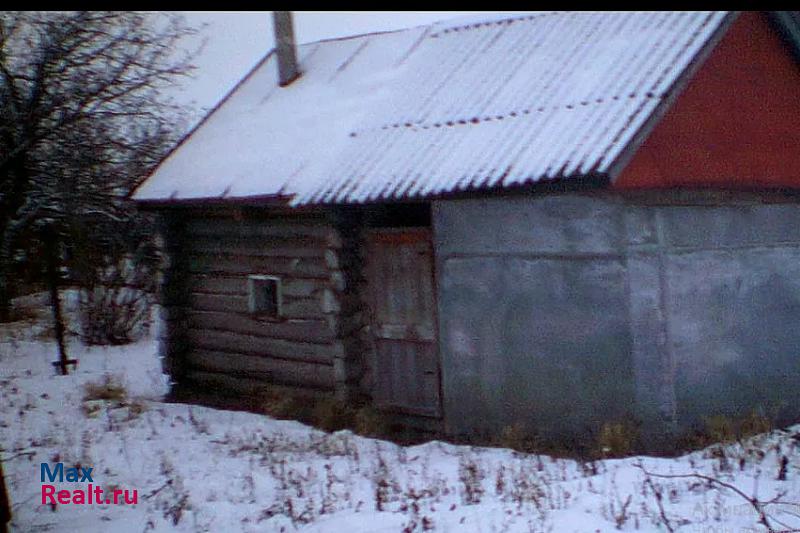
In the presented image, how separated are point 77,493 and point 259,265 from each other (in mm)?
5062

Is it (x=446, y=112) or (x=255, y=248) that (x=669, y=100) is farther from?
(x=255, y=248)

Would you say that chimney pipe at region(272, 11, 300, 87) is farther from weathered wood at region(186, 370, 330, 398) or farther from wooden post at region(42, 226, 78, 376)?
weathered wood at region(186, 370, 330, 398)

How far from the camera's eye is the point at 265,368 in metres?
11.7

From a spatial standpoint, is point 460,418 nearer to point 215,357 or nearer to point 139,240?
point 215,357

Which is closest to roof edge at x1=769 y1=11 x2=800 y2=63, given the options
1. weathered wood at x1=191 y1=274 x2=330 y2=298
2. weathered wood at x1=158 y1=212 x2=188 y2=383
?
weathered wood at x1=191 y1=274 x2=330 y2=298

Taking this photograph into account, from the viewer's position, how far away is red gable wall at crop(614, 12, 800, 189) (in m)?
8.05

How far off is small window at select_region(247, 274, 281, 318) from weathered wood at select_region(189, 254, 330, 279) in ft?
0.52

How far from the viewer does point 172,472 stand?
310 inches

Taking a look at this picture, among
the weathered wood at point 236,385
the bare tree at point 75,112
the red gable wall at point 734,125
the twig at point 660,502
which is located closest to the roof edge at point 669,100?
the red gable wall at point 734,125

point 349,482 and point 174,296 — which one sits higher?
point 174,296

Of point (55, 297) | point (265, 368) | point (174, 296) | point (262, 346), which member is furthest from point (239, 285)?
point (55, 297)

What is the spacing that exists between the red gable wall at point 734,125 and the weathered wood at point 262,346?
4395 millimetres

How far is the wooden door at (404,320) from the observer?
374 inches
